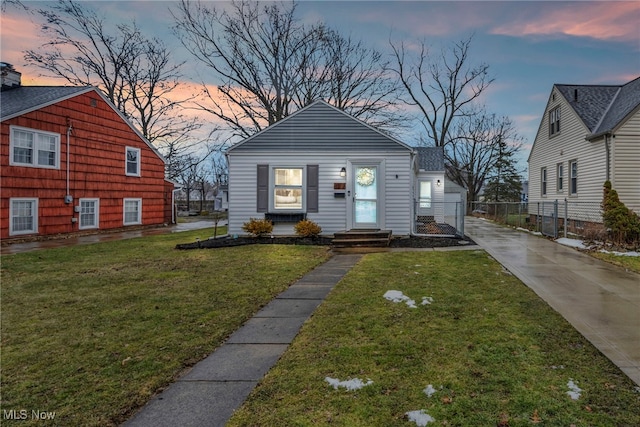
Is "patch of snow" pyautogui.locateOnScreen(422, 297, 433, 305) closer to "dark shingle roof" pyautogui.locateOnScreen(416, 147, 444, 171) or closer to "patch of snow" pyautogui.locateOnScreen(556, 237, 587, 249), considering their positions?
"patch of snow" pyautogui.locateOnScreen(556, 237, 587, 249)

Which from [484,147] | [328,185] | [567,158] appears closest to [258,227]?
[328,185]

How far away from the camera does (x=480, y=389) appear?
253 cm

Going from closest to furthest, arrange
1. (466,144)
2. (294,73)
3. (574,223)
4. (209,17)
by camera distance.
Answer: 1. (574,223)
2. (209,17)
3. (294,73)
4. (466,144)

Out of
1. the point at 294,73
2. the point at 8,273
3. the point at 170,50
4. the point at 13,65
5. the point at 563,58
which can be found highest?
the point at 170,50

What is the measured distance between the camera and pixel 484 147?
3959 cm

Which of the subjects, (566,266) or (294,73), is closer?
(566,266)

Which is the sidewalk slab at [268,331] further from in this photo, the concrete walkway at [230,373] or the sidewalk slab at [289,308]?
the sidewalk slab at [289,308]

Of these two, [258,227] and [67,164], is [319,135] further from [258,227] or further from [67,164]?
[67,164]

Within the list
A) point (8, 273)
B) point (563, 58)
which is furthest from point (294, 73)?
point (8, 273)

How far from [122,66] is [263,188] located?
20452mm

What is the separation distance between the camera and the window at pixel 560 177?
16.8 meters

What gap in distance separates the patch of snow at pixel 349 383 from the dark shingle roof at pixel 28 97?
1426 centimetres

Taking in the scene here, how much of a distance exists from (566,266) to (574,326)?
430 centimetres

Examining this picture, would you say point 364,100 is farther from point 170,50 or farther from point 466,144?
point 466,144
